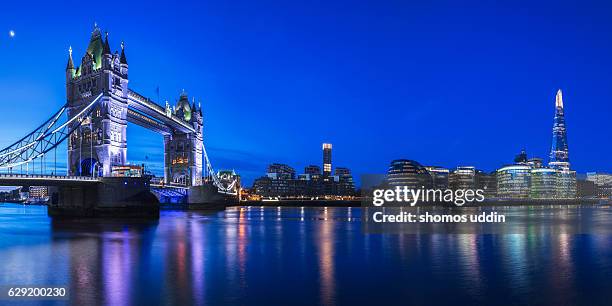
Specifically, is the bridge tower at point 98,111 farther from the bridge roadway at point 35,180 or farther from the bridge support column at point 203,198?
the bridge support column at point 203,198

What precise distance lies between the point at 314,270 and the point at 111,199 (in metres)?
43.0

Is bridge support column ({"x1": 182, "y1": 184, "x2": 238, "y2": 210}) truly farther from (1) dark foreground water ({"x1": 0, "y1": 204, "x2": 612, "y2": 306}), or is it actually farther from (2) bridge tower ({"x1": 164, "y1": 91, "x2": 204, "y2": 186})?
(1) dark foreground water ({"x1": 0, "y1": 204, "x2": 612, "y2": 306})

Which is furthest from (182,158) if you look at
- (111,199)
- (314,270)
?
(314,270)

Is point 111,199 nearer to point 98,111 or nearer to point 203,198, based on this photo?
point 98,111

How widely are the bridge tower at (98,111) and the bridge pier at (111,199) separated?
5.20 metres

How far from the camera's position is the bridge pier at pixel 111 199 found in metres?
61.7

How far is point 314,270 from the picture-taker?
83.2 feet

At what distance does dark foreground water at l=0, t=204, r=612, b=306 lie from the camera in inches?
754

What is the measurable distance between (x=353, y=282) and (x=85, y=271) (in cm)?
1218

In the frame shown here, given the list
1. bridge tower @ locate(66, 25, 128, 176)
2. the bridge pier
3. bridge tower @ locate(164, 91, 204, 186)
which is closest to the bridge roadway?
the bridge pier

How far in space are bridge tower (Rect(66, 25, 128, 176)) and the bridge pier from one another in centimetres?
520

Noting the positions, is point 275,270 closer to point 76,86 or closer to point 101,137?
point 101,137

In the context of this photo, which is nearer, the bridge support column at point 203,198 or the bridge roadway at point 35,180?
the bridge roadway at point 35,180

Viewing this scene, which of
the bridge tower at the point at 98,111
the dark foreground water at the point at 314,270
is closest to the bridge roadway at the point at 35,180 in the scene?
the bridge tower at the point at 98,111
